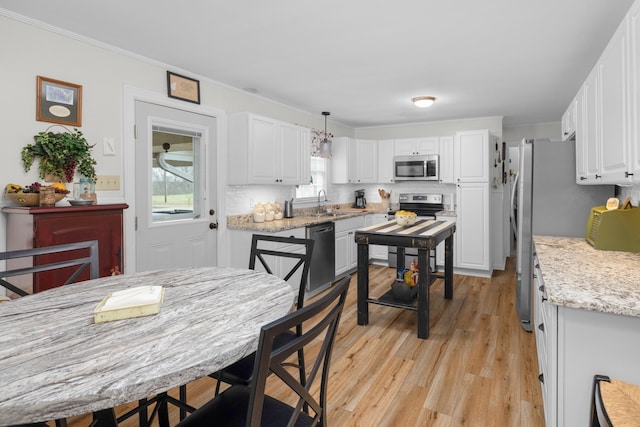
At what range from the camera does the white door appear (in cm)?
303

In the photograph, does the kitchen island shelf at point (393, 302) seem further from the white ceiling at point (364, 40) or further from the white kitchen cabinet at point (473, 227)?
the white ceiling at point (364, 40)

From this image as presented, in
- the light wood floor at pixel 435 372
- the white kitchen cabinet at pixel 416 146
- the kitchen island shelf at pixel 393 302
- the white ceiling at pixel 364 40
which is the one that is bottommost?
the light wood floor at pixel 435 372

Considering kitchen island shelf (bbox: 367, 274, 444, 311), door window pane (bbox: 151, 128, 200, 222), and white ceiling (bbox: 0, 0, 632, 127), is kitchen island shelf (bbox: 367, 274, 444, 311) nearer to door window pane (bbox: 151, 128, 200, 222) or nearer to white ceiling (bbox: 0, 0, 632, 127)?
door window pane (bbox: 151, 128, 200, 222)

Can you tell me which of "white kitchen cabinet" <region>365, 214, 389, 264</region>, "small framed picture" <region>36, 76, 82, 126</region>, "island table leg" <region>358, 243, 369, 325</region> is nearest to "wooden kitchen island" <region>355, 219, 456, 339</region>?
"island table leg" <region>358, 243, 369, 325</region>

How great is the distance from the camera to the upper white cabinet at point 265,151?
147 inches

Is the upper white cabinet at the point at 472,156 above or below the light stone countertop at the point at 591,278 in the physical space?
above

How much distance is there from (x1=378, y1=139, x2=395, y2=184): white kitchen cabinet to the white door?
3.16m

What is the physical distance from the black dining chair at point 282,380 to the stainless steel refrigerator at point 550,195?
256cm

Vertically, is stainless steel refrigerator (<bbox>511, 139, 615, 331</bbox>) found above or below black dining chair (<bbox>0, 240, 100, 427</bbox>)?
above

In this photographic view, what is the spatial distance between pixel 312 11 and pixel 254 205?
242 centimetres

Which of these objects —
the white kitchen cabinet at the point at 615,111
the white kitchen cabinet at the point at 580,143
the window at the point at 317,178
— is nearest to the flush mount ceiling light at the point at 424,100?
the white kitchen cabinet at the point at 580,143

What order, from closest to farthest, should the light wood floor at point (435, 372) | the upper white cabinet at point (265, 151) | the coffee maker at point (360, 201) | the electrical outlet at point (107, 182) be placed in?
the light wood floor at point (435, 372) < the electrical outlet at point (107, 182) < the upper white cabinet at point (265, 151) < the coffee maker at point (360, 201)

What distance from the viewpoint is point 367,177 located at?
6000 mm

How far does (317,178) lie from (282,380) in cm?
479
